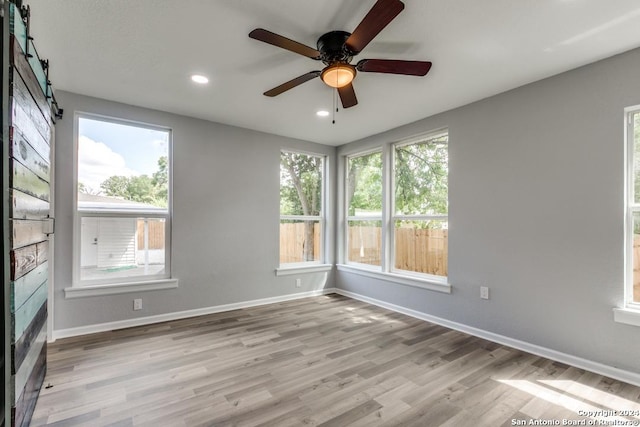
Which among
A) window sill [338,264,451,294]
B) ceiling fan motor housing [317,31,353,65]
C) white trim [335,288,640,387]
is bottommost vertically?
white trim [335,288,640,387]

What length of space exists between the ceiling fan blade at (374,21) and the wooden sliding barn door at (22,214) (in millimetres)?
1631

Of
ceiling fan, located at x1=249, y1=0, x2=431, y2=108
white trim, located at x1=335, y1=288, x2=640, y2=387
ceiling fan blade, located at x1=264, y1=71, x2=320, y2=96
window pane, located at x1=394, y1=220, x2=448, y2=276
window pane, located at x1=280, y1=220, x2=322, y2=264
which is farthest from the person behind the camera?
window pane, located at x1=280, y1=220, x2=322, y2=264

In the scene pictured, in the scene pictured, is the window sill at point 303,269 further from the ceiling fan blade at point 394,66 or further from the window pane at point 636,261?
the window pane at point 636,261

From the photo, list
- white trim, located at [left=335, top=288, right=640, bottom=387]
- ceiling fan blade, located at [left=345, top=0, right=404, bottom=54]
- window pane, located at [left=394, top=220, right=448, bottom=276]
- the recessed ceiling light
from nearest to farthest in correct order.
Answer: ceiling fan blade, located at [left=345, top=0, right=404, bottom=54], white trim, located at [left=335, top=288, right=640, bottom=387], the recessed ceiling light, window pane, located at [left=394, top=220, right=448, bottom=276]

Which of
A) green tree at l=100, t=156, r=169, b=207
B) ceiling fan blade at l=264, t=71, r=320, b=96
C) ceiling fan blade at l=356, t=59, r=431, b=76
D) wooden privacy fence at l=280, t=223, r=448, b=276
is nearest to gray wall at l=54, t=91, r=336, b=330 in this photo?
green tree at l=100, t=156, r=169, b=207

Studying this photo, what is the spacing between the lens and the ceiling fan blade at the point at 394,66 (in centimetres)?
206

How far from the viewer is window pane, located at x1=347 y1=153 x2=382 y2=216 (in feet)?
15.3

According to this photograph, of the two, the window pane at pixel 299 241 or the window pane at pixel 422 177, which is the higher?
the window pane at pixel 422 177

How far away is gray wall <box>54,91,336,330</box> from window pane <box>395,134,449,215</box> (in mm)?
1646

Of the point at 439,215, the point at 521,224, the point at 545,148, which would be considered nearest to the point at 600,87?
the point at 545,148

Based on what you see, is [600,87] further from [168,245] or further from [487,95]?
[168,245]

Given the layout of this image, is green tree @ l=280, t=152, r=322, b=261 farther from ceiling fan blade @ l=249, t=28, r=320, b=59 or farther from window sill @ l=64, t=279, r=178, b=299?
ceiling fan blade @ l=249, t=28, r=320, b=59

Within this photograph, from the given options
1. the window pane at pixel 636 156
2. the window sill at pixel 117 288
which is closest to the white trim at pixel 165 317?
the window sill at pixel 117 288

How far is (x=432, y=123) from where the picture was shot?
12.5 feet
